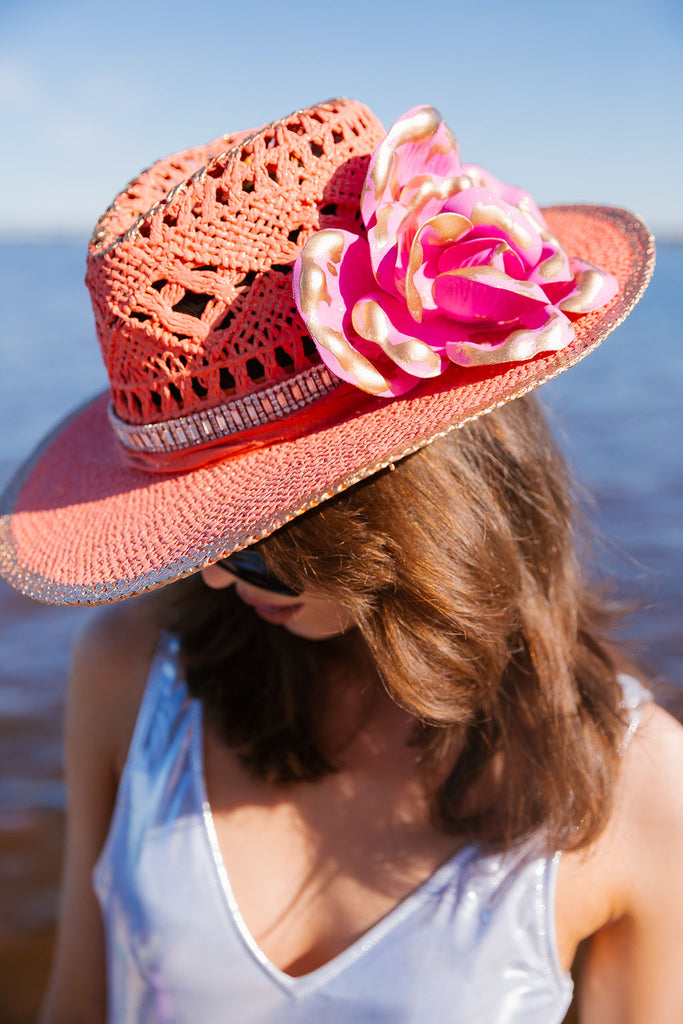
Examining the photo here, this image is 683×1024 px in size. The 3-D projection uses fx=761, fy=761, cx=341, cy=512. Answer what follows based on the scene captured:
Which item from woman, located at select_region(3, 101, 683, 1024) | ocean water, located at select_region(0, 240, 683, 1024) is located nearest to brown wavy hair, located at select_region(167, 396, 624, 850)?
woman, located at select_region(3, 101, 683, 1024)

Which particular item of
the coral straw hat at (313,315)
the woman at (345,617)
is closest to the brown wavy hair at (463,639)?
the woman at (345,617)

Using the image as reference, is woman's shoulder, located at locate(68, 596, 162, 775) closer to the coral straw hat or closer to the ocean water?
the coral straw hat

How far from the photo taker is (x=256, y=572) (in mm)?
1047

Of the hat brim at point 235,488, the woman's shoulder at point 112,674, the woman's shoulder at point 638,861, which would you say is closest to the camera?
the hat brim at point 235,488

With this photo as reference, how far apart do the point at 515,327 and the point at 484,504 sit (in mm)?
243

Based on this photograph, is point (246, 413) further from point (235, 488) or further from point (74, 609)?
point (74, 609)

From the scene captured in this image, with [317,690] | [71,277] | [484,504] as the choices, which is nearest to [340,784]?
[317,690]

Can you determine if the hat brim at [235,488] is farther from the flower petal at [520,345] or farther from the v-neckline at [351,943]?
the v-neckline at [351,943]

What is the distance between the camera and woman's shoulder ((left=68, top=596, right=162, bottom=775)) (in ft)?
4.82

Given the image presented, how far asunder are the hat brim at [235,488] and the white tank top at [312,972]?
53 centimetres

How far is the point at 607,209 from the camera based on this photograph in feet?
4.14

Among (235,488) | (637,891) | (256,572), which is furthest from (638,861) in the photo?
(235,488)

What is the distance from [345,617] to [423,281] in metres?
0.49

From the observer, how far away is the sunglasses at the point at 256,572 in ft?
3.37
